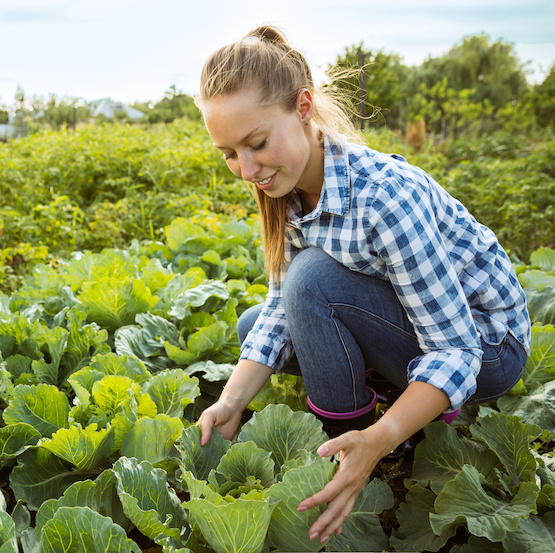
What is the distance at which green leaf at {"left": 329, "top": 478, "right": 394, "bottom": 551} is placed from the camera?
1210 mm

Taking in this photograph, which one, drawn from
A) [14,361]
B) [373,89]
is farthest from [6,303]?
[373,89]

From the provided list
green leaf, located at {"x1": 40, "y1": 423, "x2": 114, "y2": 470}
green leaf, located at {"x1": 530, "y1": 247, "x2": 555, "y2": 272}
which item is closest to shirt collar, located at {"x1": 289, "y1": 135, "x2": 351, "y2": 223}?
green leaf, located at {"x1": 40, "y1": 423, "x2": 114, "y2": 470}

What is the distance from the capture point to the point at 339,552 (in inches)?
46.4

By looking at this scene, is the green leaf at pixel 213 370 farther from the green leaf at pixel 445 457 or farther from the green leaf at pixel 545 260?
the green leaf at pixel 545 260

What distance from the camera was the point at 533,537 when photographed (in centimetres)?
118

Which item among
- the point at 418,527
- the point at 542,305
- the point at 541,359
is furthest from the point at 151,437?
the point at 542,305

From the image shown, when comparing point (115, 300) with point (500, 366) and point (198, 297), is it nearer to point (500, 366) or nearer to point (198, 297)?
point (198, 297)

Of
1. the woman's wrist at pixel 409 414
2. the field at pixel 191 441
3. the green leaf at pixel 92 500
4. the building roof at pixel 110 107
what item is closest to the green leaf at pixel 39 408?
the field at pixel 191 441

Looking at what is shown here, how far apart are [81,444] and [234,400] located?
0.39 meters

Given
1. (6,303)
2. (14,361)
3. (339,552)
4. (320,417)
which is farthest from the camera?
(6,303)

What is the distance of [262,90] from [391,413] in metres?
0.77

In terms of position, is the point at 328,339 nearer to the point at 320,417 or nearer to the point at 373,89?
the point at 320,417

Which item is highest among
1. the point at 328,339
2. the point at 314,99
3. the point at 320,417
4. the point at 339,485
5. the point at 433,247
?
the point at 314,99

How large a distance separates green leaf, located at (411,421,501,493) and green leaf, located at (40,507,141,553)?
0.77 m
